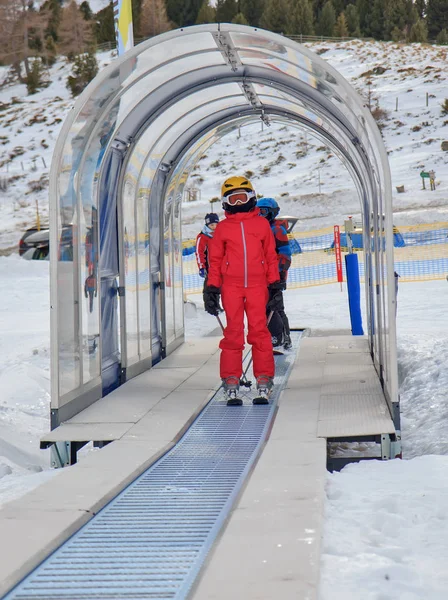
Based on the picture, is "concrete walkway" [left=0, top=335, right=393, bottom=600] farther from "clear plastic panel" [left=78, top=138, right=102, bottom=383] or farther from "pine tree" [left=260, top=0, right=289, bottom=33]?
"pine tree" [left=260, top=0, right=289, bottom=33]

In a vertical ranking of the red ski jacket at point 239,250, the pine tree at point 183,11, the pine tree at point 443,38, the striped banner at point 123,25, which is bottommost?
the red ski jacket at point 239,250

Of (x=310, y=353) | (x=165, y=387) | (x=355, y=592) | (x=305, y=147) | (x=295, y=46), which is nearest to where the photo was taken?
(x=355, y=592)

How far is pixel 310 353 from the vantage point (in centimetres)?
1016

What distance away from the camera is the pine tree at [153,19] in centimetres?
6838

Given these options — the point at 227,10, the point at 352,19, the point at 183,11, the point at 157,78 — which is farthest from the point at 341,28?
the point at 157,78

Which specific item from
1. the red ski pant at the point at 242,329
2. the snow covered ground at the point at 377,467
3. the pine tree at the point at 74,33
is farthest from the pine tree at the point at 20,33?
the red ski pant at the point at 242,329

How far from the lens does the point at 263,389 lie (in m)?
7.41

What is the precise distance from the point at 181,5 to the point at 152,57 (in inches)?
2730

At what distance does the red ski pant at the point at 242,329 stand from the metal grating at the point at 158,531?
41.9 inches

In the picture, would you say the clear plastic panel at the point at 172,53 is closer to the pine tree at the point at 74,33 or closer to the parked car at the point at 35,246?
the parked car at the point at 35,246

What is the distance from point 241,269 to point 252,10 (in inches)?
2596

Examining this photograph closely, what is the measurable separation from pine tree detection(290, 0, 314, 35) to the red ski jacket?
60230 millimetres

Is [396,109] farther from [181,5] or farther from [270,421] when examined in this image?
[270,421]

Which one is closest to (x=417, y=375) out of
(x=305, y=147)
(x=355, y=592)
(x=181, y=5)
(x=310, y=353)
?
(x=310, y=353)
